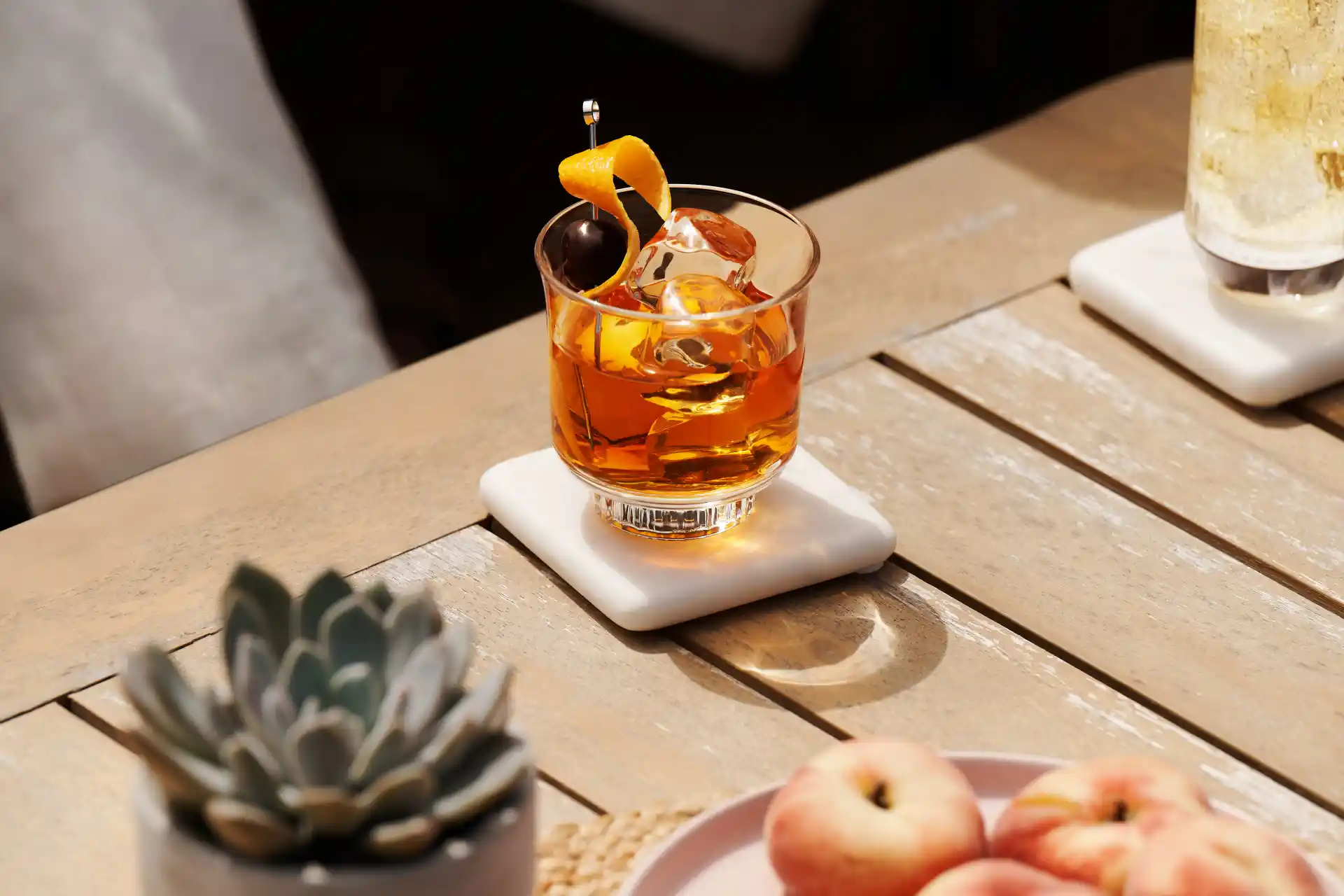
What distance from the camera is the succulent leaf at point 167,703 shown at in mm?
491

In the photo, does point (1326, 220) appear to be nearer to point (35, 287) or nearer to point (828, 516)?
point (828, 516)

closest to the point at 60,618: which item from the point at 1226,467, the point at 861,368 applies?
the point at 861,368

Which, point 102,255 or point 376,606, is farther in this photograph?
point 102,255

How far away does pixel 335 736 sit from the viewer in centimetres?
48

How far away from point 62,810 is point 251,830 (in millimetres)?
262


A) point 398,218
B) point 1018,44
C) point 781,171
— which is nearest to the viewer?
point 398,218

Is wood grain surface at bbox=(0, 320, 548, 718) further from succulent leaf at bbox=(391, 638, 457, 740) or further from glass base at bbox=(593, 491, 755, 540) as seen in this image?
succulent leaf at bbox=(391, 638, 457, 740)

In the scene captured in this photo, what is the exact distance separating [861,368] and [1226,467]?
21cm

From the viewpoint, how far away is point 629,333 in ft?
2.61

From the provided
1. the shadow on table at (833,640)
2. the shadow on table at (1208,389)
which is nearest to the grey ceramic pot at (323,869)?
the shadow on table at (833,640)

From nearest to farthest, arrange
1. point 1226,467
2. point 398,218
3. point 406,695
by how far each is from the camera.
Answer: point 406,695 → point 1226,467 → point 398,218

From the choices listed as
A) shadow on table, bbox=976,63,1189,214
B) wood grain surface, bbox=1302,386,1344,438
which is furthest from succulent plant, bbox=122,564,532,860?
shadow on table, bbox=976,63,1189,214

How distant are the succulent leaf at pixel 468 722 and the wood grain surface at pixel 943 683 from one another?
0.89ft

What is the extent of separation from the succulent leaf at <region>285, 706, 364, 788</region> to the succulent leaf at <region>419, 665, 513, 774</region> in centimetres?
2
